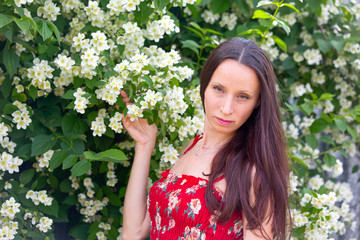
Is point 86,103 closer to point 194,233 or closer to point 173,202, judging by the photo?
point 173,202

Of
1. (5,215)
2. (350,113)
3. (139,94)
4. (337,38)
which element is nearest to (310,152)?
(350,113)

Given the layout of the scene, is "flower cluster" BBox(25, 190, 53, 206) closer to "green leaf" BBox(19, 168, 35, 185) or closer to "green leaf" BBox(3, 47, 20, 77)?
"green leaf" BBox(19, 168, 35, 185)

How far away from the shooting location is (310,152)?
323cm

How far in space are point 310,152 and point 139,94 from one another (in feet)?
5.07

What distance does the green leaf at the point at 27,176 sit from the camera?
89.5 inches

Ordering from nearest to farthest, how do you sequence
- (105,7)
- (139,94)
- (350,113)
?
1. (139,94)
2. (105,7)
3. (350,113)

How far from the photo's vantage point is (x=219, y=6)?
2.95 m

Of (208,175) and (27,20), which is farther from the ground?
(27,20)

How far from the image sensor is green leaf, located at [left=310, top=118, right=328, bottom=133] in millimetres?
3027

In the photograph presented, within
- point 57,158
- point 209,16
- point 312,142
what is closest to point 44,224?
point 57,158

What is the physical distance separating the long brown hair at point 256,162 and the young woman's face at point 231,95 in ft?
0.08

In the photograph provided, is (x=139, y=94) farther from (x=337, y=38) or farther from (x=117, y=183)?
(x=337, y=38)

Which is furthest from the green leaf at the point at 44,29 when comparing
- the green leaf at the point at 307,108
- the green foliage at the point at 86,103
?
the green leaf at the point at 307,108

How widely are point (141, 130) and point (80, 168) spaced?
29 cm
